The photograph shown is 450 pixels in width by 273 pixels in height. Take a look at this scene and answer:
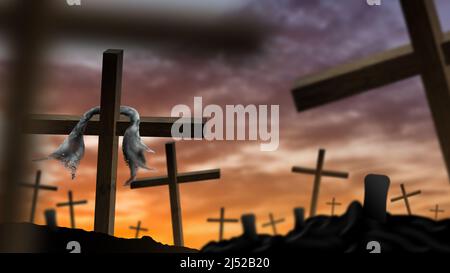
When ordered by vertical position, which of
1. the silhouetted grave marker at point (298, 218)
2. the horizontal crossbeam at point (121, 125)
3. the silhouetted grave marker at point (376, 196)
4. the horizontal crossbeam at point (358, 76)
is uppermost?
the horizontal crossbeam at point (121, 125)

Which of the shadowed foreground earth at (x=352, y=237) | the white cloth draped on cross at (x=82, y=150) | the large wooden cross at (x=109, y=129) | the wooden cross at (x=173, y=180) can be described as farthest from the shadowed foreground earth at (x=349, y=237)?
the wooden cross at (x=173, y=180)

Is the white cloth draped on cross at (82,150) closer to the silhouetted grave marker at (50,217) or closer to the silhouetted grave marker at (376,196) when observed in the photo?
the silhouetted grave marker at (50,217)

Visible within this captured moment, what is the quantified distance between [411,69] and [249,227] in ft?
2.46

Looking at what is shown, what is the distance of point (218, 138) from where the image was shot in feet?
6.19

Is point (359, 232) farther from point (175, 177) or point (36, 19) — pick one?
point (175, 177)

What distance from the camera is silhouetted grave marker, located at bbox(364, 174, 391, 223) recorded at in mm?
1417

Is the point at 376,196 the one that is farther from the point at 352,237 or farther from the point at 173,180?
the point at 173,180

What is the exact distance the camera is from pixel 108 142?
331 centimetres

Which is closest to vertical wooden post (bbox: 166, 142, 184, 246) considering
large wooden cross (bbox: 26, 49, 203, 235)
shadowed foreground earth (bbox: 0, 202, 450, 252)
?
large wooden cross (bbox: 26, 49, 203, 235)

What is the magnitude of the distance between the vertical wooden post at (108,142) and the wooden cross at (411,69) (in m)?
1.58

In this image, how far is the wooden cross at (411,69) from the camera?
1.57 m

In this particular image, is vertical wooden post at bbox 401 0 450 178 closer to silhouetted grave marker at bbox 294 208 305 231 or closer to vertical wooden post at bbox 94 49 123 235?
silhouetted grave marker at bbox 294 208 305 231

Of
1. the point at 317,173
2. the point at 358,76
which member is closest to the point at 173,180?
the point at 317,173
